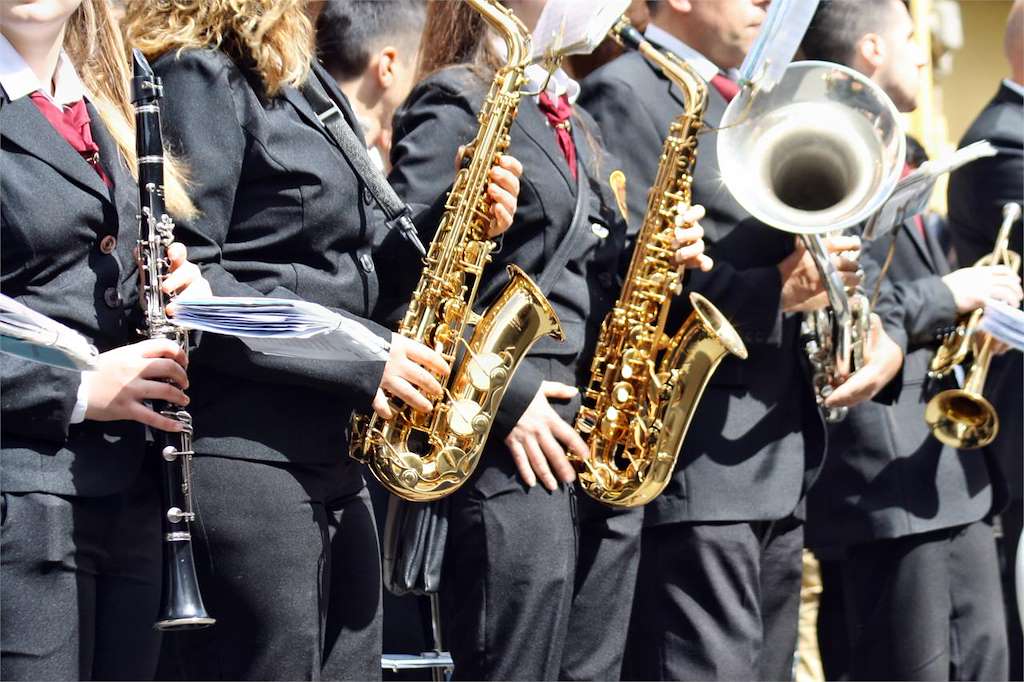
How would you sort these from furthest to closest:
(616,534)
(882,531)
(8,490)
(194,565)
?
(882,531)
(616,534)
(194,565)
(8,490)

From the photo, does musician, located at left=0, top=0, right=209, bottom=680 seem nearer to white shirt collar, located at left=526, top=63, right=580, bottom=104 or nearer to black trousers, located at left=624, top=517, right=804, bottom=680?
white shirt collar, located at left=526, top=63, right=580, bottom=104

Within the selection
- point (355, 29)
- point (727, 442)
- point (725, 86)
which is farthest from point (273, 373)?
point (725, 86)

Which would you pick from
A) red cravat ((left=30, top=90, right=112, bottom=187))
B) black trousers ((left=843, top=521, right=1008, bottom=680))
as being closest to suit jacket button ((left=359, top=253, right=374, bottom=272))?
red cravat ((left=30, top=90, right=112, bottom=187))

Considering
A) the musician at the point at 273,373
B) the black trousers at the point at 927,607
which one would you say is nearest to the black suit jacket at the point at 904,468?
the black trousers at the point at 927,607

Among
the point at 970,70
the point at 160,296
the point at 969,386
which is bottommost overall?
the point at 160,296

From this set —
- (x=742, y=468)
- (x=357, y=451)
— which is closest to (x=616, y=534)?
(x=742, y=468)

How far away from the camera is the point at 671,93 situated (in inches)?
175

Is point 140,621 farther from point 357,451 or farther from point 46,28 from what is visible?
point 46,28

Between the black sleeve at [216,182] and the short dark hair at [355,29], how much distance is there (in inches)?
54.6

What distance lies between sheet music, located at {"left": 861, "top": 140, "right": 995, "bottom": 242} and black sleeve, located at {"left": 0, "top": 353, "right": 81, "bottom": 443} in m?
2.58

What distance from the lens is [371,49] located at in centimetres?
483

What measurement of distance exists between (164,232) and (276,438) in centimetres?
53

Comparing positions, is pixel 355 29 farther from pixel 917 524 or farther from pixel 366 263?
pixel 917 524

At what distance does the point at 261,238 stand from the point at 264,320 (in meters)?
0.49
